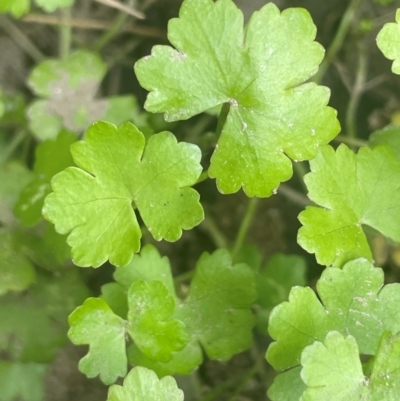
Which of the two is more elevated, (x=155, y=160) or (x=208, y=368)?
(x=155, y=160)

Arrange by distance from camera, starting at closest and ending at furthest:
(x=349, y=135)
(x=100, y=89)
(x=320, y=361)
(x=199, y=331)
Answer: (x=320, y=361) → (x=199, y=331) → (x=349, y=135) → (x=100, y=89)

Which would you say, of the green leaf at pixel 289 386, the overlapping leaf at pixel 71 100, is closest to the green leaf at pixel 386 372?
the green leaf at pixel 289 386

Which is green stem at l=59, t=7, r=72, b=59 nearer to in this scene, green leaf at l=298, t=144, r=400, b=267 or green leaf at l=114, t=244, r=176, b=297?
green leaf at l=114, t=244, r=176, b=297

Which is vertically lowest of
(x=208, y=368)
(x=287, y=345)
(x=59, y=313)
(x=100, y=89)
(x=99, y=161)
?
(x=208, y=368)

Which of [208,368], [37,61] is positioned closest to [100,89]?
[37,61]

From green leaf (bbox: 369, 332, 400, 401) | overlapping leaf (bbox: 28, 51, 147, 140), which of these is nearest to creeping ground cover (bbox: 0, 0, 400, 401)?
green leaf (bbox: 369, 332, 400, 401)

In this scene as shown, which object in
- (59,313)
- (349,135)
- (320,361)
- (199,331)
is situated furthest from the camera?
(349,135)

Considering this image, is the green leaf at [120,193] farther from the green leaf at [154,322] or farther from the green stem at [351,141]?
the green stem at [351,141]

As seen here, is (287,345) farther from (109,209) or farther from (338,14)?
(338,14)
